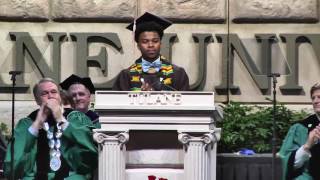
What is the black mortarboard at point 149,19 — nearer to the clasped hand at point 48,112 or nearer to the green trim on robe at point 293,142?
the clasped hand at point 48,112

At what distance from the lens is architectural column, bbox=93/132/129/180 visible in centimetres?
694

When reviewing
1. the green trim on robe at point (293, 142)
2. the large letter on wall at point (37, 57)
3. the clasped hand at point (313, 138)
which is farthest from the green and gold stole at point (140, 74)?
the large letter on wall at point (37, 57)

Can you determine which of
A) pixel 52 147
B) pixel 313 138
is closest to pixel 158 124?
pixel 52 147

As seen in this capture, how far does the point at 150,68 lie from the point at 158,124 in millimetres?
1103

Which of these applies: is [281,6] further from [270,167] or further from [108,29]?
[270,167]

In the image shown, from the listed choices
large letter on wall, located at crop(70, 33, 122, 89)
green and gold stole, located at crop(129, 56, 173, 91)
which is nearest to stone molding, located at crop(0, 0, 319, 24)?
large letter on wall, located at crop(70, 33, 122, 89)

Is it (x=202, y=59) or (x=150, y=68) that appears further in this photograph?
(x=202, y=59)

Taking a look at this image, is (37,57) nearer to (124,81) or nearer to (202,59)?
(202,59)

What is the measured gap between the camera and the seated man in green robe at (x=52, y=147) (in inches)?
290

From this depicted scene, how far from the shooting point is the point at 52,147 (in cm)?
746

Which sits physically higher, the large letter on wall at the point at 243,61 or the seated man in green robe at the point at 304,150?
the large letter on wall at the point at 243,61

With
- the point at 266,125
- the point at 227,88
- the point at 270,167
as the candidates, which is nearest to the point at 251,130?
the point at 266,125

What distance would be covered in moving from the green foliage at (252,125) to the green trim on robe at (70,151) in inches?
97.3

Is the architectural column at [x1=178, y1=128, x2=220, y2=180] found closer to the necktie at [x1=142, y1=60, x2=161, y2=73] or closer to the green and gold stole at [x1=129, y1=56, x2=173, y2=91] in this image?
the green and gold stole at [x1=129, y1=56, x2=173, y2=91]
